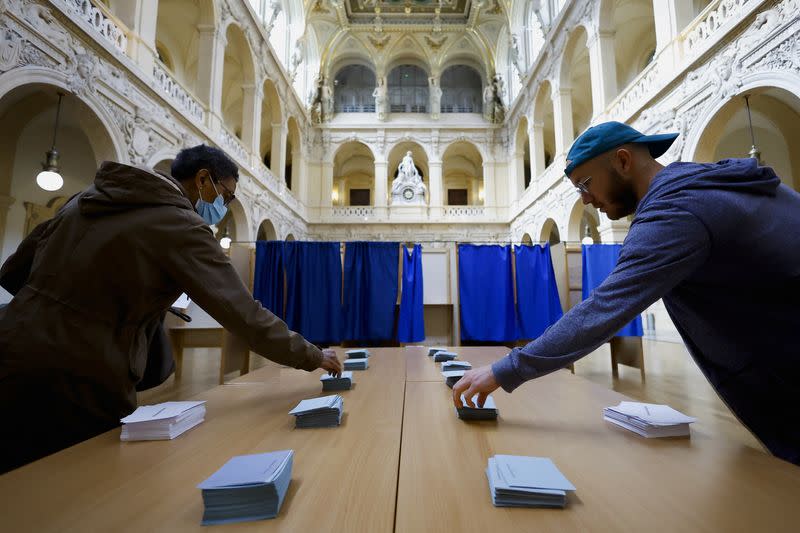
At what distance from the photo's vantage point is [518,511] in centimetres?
62

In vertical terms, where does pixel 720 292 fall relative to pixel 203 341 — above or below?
above

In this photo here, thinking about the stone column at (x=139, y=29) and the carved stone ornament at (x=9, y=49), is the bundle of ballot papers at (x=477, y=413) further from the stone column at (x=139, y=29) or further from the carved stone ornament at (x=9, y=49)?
the stone column at (x=139, y=29)

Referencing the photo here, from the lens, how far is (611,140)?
107cm

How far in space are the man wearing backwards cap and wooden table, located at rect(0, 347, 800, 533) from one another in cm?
16

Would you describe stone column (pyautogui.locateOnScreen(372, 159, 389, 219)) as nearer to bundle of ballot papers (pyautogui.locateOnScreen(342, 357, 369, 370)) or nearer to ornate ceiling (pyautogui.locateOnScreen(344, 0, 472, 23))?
ornate ceiling (pyautogui.locateOnScreen(344, 0, 472, 23))

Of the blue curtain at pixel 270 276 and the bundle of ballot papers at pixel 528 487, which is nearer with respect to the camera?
the bundle of ballot papers at pixel 528 487

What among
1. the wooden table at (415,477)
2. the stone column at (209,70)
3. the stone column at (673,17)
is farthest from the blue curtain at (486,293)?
the stone column at (209,70)

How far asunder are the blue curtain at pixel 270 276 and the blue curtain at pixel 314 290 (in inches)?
4.3

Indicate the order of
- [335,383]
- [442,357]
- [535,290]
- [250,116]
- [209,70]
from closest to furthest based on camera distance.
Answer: [335,383] → [442,357] → [535,290] → [209,70] → [250,116]

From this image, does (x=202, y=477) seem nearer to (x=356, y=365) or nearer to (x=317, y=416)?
(x=317, y=416)

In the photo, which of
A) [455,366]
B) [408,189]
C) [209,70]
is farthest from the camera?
[408,189]

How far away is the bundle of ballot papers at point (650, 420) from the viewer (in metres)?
0.96

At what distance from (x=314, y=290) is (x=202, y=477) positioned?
16.9 ft

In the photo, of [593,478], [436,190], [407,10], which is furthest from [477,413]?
[407,10]
